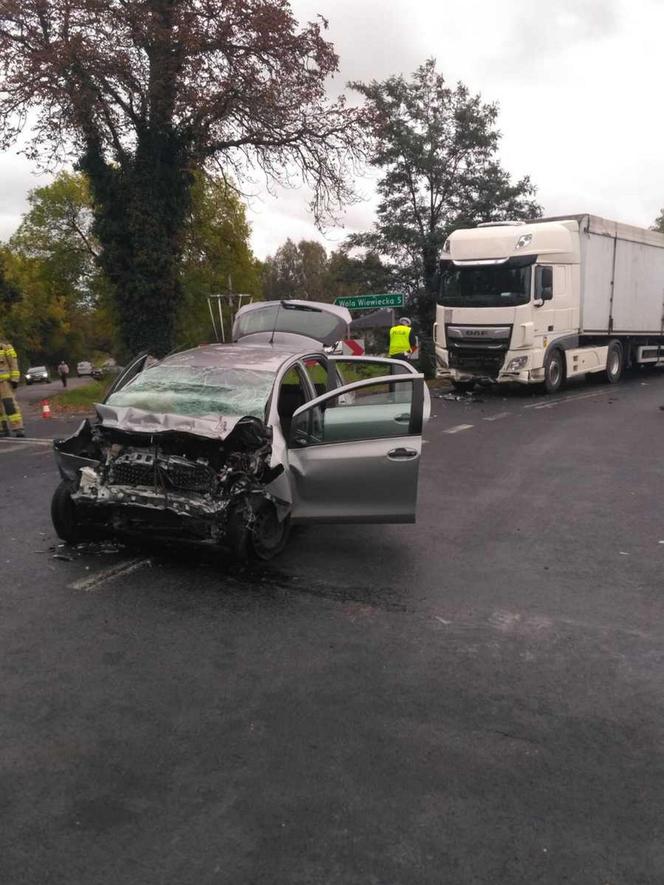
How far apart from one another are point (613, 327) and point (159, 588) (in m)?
16.5

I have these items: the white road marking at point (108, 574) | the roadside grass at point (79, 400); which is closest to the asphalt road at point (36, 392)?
the roadside grass at point (79, 400)

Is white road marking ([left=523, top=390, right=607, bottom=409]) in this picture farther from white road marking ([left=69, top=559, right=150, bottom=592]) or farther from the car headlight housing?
white road marking ([left=69, top=559, right=150, bottom=592])

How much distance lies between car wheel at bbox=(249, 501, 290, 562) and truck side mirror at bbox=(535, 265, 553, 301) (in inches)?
442

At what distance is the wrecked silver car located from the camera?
16.7 feet

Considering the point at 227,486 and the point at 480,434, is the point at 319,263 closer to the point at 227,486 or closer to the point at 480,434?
the point at 480,434

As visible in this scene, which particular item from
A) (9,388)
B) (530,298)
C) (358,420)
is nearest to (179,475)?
(358,420)

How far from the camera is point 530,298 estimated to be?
15.2 m

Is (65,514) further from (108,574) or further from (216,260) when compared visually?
(216,260)

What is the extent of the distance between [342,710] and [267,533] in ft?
7.09

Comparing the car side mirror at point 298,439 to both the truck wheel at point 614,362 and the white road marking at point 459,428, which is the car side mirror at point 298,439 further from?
the truck wheel at point 614,362

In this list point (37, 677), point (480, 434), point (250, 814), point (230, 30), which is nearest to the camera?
point (250, 814)

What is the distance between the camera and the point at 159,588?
502cm

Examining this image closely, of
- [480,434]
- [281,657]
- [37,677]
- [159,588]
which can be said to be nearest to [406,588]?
[281,657]

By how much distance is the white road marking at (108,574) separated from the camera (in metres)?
5.06
